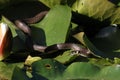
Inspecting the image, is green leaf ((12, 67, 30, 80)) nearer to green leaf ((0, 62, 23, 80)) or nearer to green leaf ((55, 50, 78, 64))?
green leaf ((0, 62, 23, 80))

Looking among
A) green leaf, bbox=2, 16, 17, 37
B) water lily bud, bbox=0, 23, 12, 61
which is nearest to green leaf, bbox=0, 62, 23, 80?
water lily bud, bbox=0, 23, 12, 61

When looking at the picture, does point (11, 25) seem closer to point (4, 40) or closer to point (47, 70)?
point (4, 40)

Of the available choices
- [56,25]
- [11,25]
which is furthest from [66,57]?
[11,25]

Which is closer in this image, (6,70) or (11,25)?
(6,70)

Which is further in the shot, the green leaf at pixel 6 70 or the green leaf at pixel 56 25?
the green leaf at pixel 56 25

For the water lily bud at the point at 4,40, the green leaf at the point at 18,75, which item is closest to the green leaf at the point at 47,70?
the green leaf at the point at 18,75

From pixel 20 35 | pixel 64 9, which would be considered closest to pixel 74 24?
pixel 64 9

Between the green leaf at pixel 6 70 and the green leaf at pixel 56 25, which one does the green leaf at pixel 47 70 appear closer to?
the green leaf at pixel 6 70
